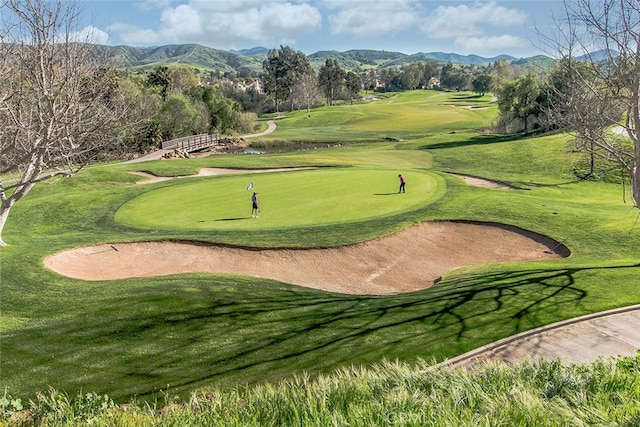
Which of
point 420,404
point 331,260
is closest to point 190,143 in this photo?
point 331,260

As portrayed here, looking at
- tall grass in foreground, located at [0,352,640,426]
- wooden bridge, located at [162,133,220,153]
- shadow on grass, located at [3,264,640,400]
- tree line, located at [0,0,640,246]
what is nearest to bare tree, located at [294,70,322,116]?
tree line, located at [0,0,640,246]

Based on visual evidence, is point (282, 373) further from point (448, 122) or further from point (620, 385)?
point (448, 122)

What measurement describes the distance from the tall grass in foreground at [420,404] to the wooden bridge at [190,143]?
58.9 m

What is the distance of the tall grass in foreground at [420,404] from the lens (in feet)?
17.9

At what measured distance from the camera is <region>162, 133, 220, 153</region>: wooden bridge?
2489 inches

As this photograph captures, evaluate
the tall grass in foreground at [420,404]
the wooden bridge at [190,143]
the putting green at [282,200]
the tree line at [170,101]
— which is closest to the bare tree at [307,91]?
the tree line at [170,101]

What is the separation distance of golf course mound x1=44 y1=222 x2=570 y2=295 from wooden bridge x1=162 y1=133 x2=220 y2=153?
46.1 m

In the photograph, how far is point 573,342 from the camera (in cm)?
1009

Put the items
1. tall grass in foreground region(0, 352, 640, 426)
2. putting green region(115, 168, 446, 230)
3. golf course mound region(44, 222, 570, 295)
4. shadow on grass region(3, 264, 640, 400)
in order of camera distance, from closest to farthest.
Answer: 1. tall grass in foreground region(0, 352, 640, 426)
2. shadow on grass region(3, 264, 640, 400)
3. golf course mound region(44, 222, 570, 295)
4. putting green region(115, 168, 446, 230)

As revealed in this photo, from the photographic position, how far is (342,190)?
27.6m

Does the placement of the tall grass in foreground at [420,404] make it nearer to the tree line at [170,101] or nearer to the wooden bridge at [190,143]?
the tree line at [170,101]

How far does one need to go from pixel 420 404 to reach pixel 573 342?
5.99 m

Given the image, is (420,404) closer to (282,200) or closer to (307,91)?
(282,200)

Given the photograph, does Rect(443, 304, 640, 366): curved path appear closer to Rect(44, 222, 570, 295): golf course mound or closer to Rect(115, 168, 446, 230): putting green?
Rect(44, 222, 570, 295): golf course mound
